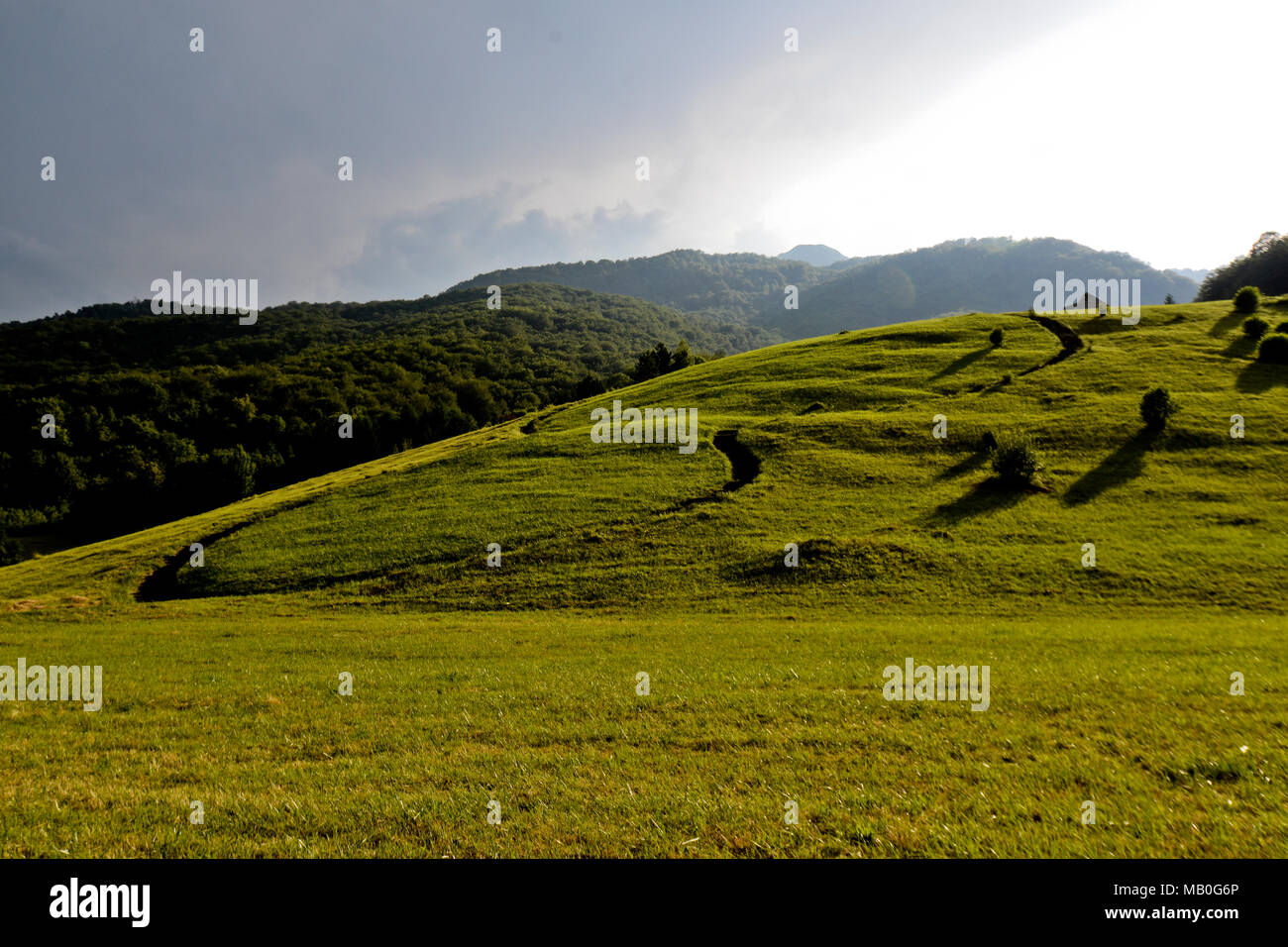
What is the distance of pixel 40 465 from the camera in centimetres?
11419

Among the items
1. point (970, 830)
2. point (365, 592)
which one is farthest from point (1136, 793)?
point (365, 592)

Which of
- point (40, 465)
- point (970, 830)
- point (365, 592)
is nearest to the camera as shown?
point (970, 830)

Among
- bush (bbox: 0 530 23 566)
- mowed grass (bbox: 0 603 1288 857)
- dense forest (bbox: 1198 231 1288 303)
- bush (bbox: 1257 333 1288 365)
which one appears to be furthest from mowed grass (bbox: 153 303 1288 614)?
dense forest (bbox: 1198 231 1288 303)

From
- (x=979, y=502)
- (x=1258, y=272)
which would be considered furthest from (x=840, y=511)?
(x=1258, y=272)

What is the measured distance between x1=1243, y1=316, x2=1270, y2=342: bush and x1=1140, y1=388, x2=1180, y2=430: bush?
117 feet

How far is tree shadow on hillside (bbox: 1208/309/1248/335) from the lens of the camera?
229ft

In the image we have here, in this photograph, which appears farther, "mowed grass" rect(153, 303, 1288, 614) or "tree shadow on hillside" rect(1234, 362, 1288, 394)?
"tree shadow on hillside" rect(1234, 362, 1288, 394)

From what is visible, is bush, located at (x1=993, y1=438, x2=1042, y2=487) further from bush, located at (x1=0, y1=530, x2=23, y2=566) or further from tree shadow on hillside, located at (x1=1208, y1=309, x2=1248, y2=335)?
bush, located at (x1=0, y1=530, x2=23, y2=566)

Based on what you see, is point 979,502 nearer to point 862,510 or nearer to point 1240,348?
point 862,510

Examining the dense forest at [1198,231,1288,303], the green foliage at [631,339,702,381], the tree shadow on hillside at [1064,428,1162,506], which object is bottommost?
the tree shadow on hillside at [1064,428,1162,506]

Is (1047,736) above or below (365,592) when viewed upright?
above
